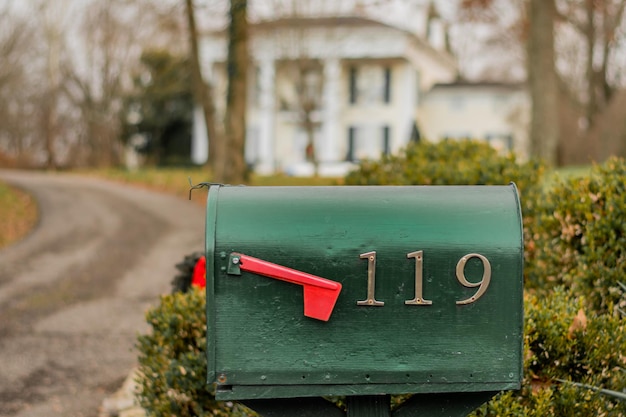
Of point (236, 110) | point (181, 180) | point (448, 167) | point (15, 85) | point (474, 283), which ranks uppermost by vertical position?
point (15, 85)

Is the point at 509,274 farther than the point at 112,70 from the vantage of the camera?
No

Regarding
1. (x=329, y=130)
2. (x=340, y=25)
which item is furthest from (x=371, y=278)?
(x=329, y=130)

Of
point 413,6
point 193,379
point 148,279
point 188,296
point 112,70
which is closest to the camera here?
point 193,379

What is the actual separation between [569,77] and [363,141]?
9499 mm

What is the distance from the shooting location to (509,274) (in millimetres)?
2695

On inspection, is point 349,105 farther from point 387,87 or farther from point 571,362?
point 571,362

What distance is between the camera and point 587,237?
178 inches

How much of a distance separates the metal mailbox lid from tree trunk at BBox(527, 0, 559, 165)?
12449 millimetres

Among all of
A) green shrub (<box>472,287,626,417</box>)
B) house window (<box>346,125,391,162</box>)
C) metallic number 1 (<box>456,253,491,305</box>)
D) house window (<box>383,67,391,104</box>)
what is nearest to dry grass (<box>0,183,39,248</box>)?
green shrub (<box>472,287,626,417</box>)

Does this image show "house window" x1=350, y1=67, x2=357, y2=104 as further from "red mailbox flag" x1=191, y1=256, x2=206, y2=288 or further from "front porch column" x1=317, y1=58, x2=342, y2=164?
"red mailbox flag" x1=191, y1=256, x2=206, y2=288

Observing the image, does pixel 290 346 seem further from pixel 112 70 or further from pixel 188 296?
pixel 112 70

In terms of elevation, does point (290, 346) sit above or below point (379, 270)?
below

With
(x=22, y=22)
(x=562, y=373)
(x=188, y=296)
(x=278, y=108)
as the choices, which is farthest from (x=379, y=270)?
(x=278, y=108)

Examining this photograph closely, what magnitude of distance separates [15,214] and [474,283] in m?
16.0
